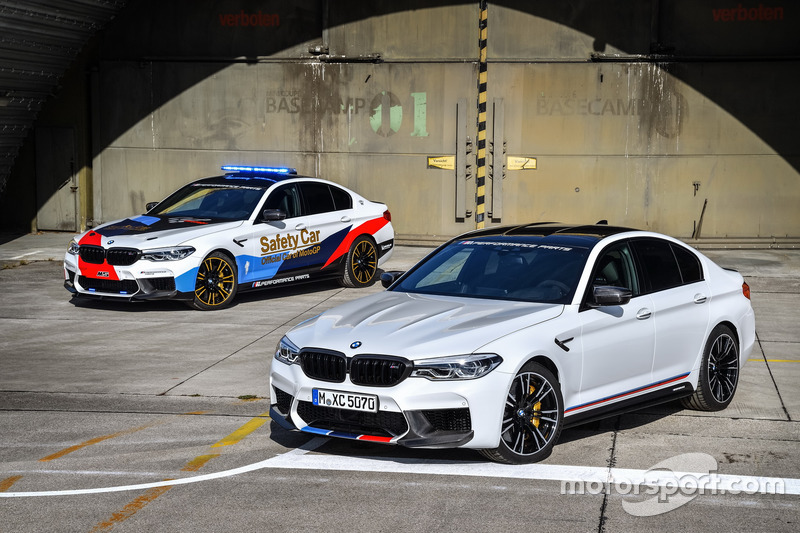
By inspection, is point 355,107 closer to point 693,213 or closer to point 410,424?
point 693,213

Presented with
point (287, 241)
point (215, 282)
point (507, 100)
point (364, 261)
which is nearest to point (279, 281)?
point (287, 241)

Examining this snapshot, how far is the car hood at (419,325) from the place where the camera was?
22.2ft

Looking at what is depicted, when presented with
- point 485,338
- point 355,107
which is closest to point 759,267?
point 355,107

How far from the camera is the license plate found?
22.0 ft

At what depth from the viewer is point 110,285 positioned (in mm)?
13250

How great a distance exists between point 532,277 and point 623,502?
80.7 inches

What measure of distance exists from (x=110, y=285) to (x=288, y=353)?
6.56 meters

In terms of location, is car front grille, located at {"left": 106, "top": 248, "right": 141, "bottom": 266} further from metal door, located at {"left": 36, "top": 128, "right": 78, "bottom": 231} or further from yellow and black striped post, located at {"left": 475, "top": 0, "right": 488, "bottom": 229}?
metal door, located at {"left": 36, "top": 128, "right": 78, "bottom": 231}

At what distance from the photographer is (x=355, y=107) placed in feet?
67.7

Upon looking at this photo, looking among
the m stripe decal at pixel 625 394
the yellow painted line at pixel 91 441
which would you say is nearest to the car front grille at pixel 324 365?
the m stripe decal at pixel 625 394

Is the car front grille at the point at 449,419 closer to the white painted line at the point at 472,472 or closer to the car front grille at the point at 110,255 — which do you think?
the white painted line at the point at 472,472

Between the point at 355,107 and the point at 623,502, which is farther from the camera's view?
the point at 355,107

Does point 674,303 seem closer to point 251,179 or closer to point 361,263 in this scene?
point 361,263

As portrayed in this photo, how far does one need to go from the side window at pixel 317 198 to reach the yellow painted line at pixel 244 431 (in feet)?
22.6
